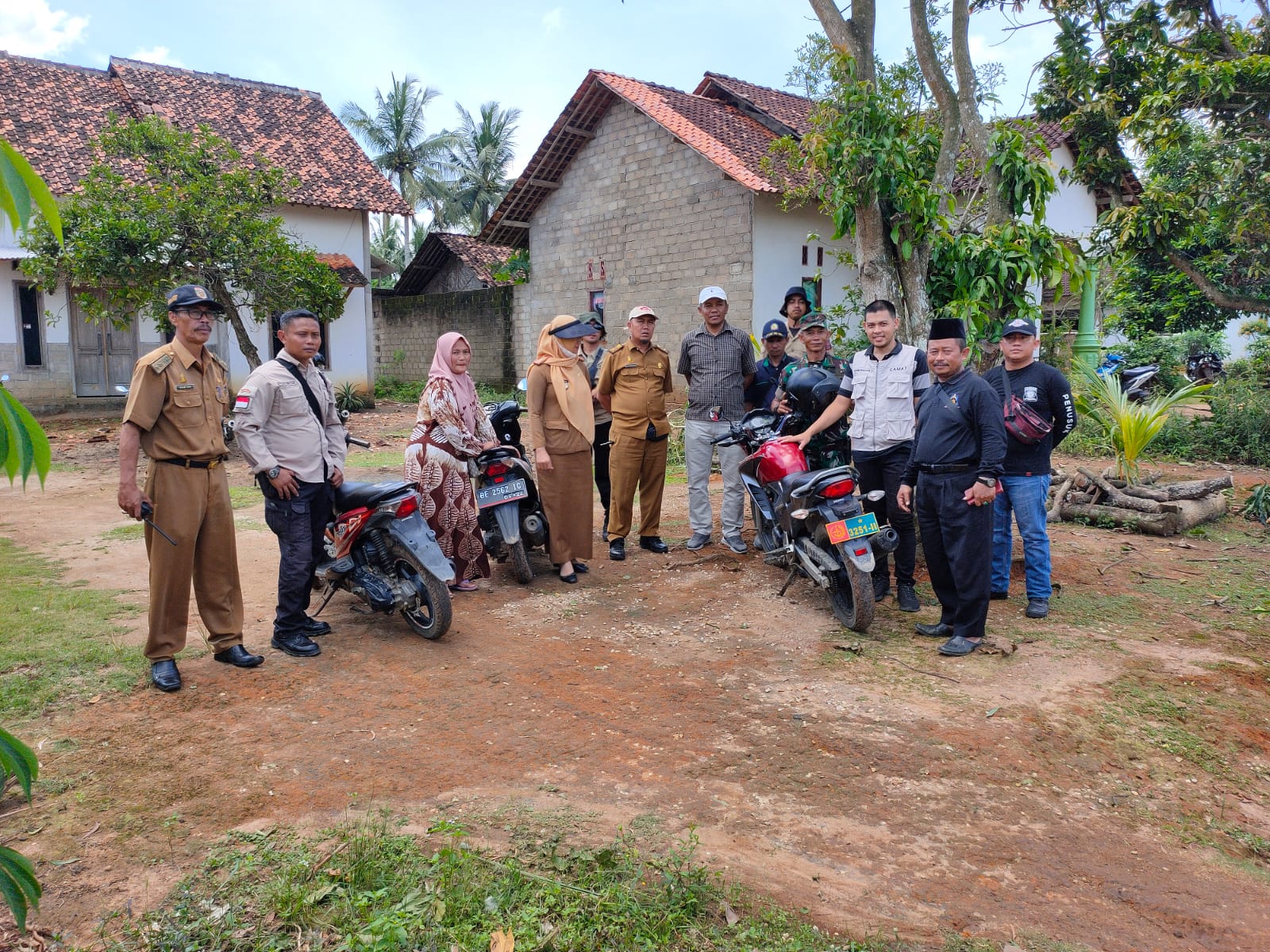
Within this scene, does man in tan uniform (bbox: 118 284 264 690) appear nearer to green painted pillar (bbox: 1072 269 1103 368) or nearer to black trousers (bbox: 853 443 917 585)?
black trousers (bbox: 853 443 917 585)

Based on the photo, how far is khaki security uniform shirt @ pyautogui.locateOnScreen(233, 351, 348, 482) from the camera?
433cm

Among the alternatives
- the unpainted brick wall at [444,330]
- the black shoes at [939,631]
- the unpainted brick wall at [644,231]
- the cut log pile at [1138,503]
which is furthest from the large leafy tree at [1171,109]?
the unpainted brick wall at [444,330]

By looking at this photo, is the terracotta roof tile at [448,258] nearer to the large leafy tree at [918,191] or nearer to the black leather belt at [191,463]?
the large leafy tree at [918,191]

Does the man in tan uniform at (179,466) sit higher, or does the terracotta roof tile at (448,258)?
the terracotta roof tile at (448,258)

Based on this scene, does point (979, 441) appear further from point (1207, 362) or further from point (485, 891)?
point (1207, 362)

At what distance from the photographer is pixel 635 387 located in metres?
6.43

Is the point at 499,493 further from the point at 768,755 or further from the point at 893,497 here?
the point at 768,755

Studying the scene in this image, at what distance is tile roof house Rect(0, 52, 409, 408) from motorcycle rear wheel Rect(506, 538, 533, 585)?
1129 centimetres

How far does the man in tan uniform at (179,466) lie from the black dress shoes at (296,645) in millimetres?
447

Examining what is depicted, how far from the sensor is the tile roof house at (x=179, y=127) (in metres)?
15.2

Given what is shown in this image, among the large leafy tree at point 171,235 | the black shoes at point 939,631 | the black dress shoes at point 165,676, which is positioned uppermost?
the large leafy tree at point 171,235

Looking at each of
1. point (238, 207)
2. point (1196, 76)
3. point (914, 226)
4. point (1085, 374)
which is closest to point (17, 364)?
point (238, 207)

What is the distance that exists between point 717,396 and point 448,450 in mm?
1966

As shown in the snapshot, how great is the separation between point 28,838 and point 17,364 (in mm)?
15285
